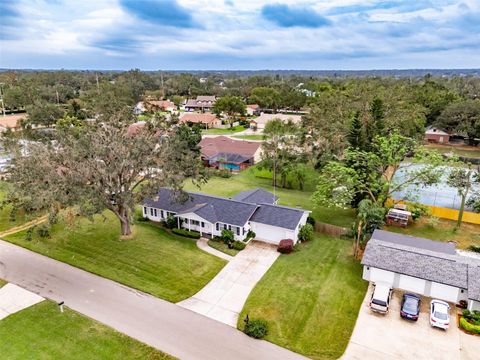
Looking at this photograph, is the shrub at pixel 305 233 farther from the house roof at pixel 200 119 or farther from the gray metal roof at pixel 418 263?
the house roof at pixel 200 119

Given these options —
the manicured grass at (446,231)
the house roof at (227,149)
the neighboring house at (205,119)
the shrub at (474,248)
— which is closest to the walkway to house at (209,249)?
the manicured grass at (446,231)

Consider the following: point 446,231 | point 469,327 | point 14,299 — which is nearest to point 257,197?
point 446,231

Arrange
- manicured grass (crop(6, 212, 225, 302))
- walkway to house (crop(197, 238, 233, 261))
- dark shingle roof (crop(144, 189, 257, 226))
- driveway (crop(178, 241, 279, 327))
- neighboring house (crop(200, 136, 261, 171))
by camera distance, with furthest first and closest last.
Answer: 1. neighboring house (crop(200, 136, 261, 171))
2. dark shingle roof (crop(144, 189, 257, 226))
3. walkway to house (crop(197, 238, 233, 261))
4. manicured grass (crop(6, 212, 225, 302))
5. driveway (crop(178, 241, 279, 327))

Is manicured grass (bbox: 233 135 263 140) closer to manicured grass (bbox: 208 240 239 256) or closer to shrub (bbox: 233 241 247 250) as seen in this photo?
manicured grass (bbox: 208 240 239 256)

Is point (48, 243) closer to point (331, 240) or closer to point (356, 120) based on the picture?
point (331, 240)

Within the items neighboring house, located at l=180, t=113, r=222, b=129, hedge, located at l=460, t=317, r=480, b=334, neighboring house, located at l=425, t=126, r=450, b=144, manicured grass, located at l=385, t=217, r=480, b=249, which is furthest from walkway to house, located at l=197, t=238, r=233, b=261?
neighboring house, located at l=425, t=126, r=450, b=144

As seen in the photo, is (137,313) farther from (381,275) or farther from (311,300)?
(381,275)

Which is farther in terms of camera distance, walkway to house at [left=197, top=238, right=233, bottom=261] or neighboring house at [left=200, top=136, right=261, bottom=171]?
neighboring house at [left=200, top=136, right=261, bottom=171]
